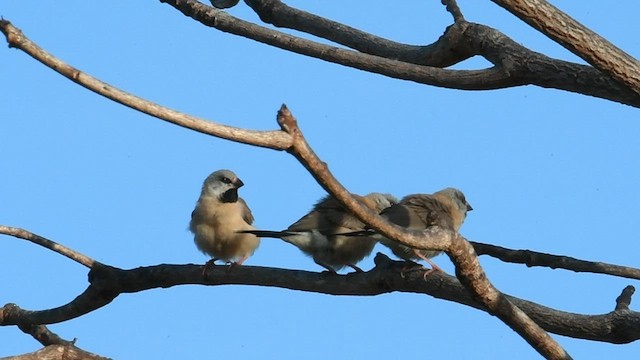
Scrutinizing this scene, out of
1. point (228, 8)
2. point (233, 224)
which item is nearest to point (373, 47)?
point (228, 8)

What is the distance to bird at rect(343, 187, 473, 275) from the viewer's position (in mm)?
8008

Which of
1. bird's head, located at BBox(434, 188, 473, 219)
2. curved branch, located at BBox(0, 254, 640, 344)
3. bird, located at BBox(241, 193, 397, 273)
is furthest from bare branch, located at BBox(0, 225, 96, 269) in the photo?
bird's head, located at BBox(434, 188, 473, 219)

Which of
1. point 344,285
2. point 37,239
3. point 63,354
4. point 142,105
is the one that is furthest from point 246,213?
point 142,105

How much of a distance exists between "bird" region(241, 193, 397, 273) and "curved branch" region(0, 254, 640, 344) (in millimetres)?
1132

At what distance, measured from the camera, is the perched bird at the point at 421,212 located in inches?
315

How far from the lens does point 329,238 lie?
8.77 m

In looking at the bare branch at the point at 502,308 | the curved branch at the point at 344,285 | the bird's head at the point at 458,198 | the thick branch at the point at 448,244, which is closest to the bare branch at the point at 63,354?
the curved branch at the point at 344,285

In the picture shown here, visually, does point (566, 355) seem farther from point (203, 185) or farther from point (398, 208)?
point (203, 185)

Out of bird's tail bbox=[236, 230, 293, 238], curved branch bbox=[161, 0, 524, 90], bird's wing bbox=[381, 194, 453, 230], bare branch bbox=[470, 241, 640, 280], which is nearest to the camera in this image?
curved branch bbox=[161, 0, 524, 90]

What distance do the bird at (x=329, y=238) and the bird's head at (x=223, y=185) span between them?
834 mm

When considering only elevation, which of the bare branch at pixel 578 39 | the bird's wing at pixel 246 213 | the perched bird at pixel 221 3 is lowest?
the bare branch at pixel 578 39

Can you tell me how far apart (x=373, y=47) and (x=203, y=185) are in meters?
2.95

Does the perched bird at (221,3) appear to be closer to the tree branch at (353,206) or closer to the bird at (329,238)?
the bird at (329,238)

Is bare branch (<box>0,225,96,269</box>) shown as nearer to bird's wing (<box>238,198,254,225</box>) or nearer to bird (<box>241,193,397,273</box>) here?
bird (<box>241,193,397,273</box>)
